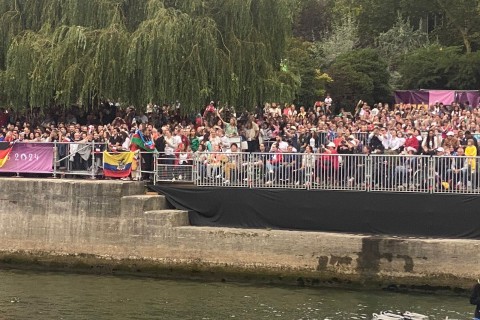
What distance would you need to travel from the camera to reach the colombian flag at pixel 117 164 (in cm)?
2720

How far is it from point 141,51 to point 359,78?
71.2 feet

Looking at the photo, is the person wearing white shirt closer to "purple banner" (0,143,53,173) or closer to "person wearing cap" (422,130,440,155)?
"person wearing cap" (422,130,440,155)

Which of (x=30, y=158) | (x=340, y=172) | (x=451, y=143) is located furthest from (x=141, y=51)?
(x=451, y=143)

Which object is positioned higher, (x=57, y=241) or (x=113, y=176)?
(x=113, y=176)

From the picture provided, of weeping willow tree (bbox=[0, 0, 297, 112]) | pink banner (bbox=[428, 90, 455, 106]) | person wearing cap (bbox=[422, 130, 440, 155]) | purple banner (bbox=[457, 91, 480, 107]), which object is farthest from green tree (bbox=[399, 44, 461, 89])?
person wearing cap (bbox=[422, 130, 440, 155])

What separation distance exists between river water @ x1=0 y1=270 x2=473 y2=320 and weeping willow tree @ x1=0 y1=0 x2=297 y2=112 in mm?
7000

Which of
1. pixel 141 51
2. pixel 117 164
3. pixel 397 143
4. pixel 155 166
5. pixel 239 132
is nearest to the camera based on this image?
pixel 397 143

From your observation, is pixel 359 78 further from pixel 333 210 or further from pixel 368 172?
pixel 368 172

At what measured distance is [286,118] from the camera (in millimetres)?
33438

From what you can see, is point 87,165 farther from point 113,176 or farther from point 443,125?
point 443,125

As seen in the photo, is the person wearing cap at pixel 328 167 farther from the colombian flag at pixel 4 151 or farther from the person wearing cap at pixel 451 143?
the colombian flag at pixel 4 151

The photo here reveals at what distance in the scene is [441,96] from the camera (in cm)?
4709

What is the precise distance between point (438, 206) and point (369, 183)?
1805mm

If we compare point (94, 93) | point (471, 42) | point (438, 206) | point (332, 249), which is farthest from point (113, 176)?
point (471, 42)
